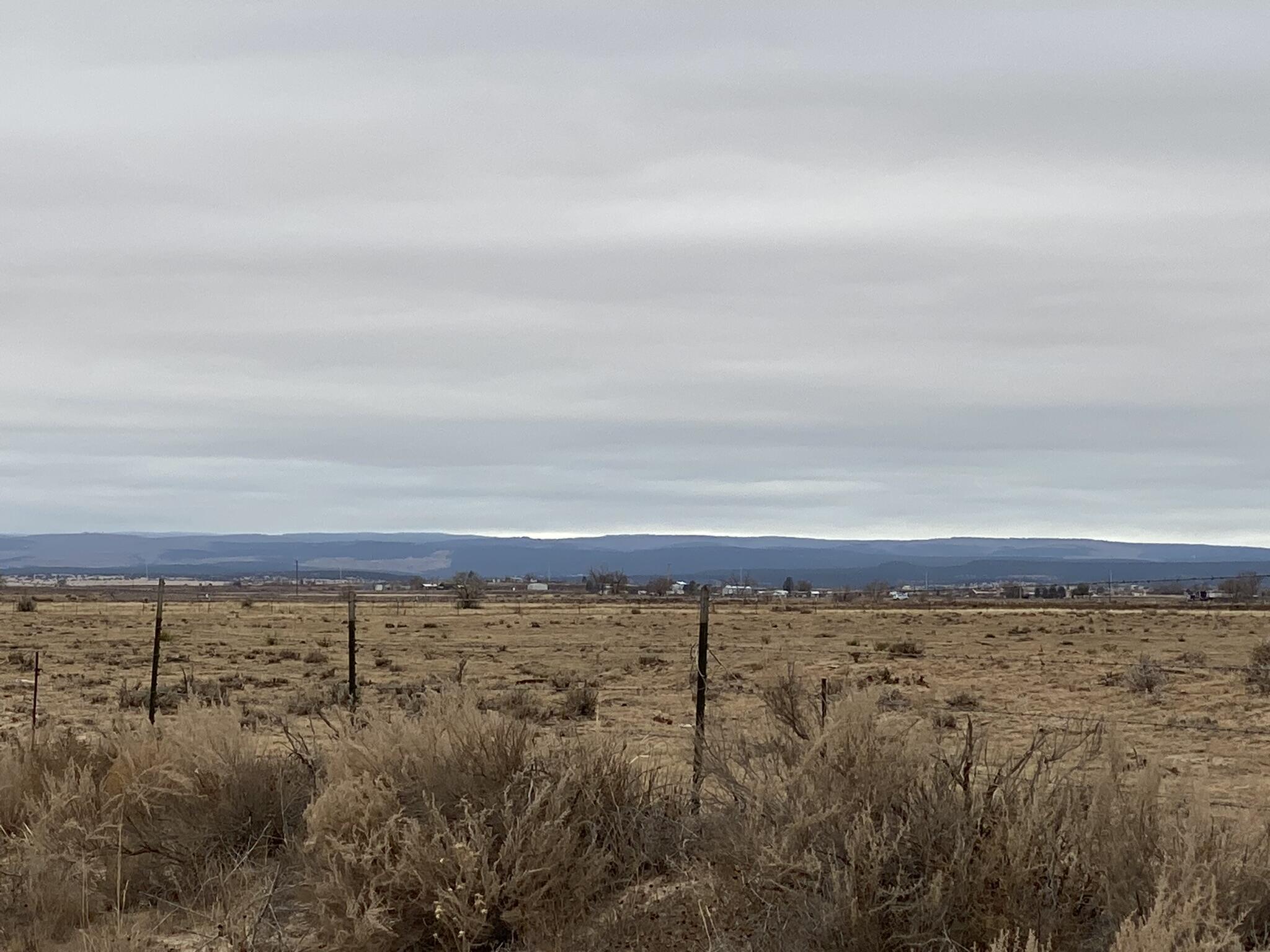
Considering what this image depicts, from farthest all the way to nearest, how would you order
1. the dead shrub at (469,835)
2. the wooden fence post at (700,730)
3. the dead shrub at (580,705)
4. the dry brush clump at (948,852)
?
the dead shrub at (580,705)
the wooden fence post at (700,730)
the dead shrub at (469,835)
the dry brush clump at (948,852)

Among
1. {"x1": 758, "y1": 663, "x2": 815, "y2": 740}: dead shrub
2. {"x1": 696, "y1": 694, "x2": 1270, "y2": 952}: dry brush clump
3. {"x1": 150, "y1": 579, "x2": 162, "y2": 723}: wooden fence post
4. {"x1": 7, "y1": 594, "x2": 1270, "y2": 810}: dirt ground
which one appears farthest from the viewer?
{"x1": 7, "y1": 594, "x2": 1270, "y2": 810}: dirt ground

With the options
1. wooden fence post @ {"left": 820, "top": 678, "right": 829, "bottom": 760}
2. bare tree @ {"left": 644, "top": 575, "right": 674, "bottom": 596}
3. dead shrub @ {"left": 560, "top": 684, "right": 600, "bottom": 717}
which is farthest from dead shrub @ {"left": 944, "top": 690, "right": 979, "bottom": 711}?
bare tree @ {"left": 644, "top": 575, "right": 674, "bottom": 596}

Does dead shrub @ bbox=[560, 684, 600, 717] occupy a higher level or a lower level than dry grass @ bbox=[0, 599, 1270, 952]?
lower

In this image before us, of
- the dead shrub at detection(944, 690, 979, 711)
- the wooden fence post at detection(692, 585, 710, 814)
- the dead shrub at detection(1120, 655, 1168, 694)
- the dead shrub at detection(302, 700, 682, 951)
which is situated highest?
the wooden fence post at detection(692, 585, 710, 814)

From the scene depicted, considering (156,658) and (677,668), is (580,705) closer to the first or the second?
(156,658)

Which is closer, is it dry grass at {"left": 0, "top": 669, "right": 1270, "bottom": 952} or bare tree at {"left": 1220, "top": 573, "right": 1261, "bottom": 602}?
dry grass at {"left": 0, "top": 669, "right": 1270, "bottom": 952}

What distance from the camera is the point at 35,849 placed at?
9930mm

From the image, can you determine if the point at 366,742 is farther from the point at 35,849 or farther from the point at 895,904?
the point at 895,904

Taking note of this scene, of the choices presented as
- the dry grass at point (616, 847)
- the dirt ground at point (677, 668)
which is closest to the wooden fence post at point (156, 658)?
the dirt ground at point (677, 668)

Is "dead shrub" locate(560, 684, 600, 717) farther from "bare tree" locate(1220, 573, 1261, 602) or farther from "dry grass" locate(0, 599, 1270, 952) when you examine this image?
"bare tree" locate(1220, 573, 1261, 602)

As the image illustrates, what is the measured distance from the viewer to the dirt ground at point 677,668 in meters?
20.3

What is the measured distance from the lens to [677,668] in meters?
34.1

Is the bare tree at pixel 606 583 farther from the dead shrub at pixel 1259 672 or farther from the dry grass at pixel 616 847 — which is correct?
the dry grass at pixel 616 847

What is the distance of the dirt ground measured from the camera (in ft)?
66.6
